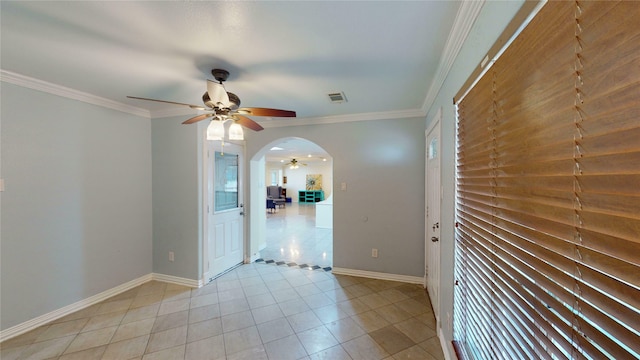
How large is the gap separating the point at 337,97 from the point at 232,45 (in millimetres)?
1312

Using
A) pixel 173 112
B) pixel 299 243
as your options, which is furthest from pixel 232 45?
pixel 299 243

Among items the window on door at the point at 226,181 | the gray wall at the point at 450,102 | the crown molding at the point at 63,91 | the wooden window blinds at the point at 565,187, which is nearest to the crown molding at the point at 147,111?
the crown molding at the point at 63,91

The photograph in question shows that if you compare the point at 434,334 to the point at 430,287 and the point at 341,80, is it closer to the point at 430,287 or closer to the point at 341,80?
the point at 430,287

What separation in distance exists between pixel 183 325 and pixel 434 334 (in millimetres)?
2393

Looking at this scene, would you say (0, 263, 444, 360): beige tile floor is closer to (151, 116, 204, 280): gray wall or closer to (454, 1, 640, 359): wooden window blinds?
(151, 116, 204, 280): gray wall

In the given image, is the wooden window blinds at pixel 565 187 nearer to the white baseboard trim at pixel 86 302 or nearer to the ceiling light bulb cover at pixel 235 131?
the ceiling light bulb cover at pixel 235 131

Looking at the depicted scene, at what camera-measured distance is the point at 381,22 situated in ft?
4.83

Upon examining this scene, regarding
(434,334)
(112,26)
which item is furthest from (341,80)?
(434,334)

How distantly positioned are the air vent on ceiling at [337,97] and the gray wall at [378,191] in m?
0.71

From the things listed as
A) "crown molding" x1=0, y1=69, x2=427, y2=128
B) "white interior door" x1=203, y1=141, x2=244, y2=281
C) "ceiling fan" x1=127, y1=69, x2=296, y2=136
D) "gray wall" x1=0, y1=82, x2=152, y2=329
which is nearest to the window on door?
"white interior door" x1=203, y1=141, x2=244, y2=281

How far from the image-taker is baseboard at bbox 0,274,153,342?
85.4 inches

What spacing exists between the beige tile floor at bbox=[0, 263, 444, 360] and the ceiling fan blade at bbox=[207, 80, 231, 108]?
2.06m

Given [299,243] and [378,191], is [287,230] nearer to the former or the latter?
[299,243]

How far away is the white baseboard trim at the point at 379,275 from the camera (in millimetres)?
3309
